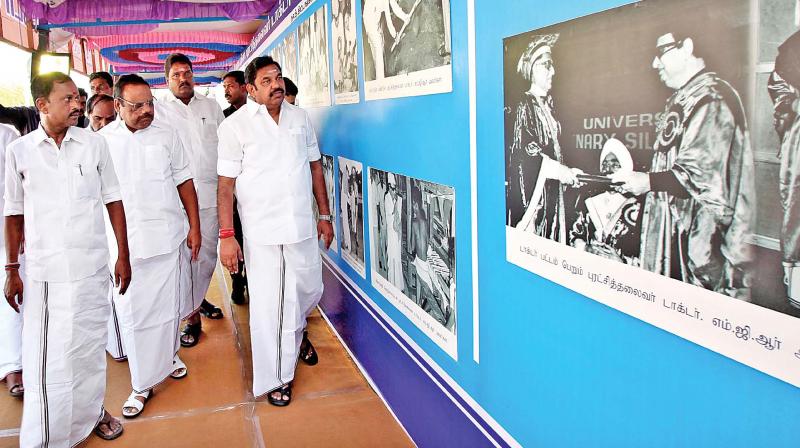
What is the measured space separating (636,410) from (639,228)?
0.40m

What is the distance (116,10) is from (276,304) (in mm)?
5423

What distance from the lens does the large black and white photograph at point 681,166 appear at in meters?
0.94

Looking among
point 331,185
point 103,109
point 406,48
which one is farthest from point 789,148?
point 103,109

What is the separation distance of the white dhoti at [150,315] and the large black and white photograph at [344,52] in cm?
129

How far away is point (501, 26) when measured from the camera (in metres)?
1.69

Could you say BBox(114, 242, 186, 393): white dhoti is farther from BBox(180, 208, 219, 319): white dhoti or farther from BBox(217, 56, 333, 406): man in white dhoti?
BBox(180, 208, 219, 319): white dhoti

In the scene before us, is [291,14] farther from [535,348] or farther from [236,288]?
[535,348]

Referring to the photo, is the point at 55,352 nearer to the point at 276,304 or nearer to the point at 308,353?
the point at 276,304

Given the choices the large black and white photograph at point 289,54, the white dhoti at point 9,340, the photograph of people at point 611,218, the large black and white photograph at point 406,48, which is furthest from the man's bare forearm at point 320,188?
the photograph of people at point 611,218

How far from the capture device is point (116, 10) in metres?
7.00

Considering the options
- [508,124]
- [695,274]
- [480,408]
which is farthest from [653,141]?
[480,408]

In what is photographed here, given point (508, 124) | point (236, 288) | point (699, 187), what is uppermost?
point (508, 124)

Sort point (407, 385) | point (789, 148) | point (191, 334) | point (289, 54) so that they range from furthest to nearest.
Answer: point (289, 54), point (191, 334), point (407, 385), point (789, 148)

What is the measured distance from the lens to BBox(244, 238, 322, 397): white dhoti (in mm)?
3201
